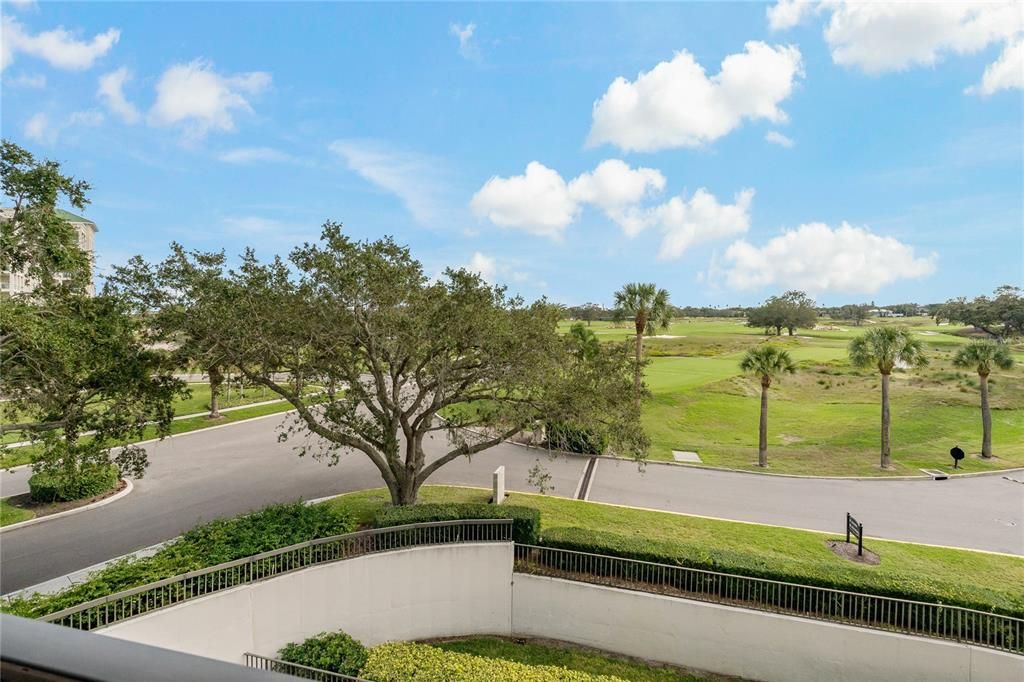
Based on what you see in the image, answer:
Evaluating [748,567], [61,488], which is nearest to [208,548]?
[748,567]

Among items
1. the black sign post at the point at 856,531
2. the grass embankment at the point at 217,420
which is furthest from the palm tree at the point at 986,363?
the grass embankment at the point at 217,420

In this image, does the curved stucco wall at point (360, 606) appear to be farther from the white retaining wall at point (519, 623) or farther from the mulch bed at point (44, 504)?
the mulch bed at point (44, 504)

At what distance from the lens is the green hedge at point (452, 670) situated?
8.35 m

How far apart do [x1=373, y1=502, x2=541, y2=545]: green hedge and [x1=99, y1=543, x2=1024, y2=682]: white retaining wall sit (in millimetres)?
560

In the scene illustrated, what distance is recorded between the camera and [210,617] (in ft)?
26.6

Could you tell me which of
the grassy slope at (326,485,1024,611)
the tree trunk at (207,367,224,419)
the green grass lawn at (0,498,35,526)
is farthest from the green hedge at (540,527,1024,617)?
the green grass lawn at (0,498,35,526)

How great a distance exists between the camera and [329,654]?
348 inches

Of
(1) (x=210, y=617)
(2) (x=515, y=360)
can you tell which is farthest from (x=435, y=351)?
(1) (x=210, y=617)

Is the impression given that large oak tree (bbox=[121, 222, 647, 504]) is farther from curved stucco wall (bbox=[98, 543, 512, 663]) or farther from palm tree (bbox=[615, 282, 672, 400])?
palm tree (bbox=[615, 282, 672, 400])

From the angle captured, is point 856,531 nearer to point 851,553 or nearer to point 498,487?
point 851,553

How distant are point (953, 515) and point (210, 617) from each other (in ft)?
68.1

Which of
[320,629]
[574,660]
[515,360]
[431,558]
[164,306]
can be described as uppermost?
[164,306]

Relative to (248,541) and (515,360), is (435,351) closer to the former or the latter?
(515,360)

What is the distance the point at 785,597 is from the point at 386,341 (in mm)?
9713
